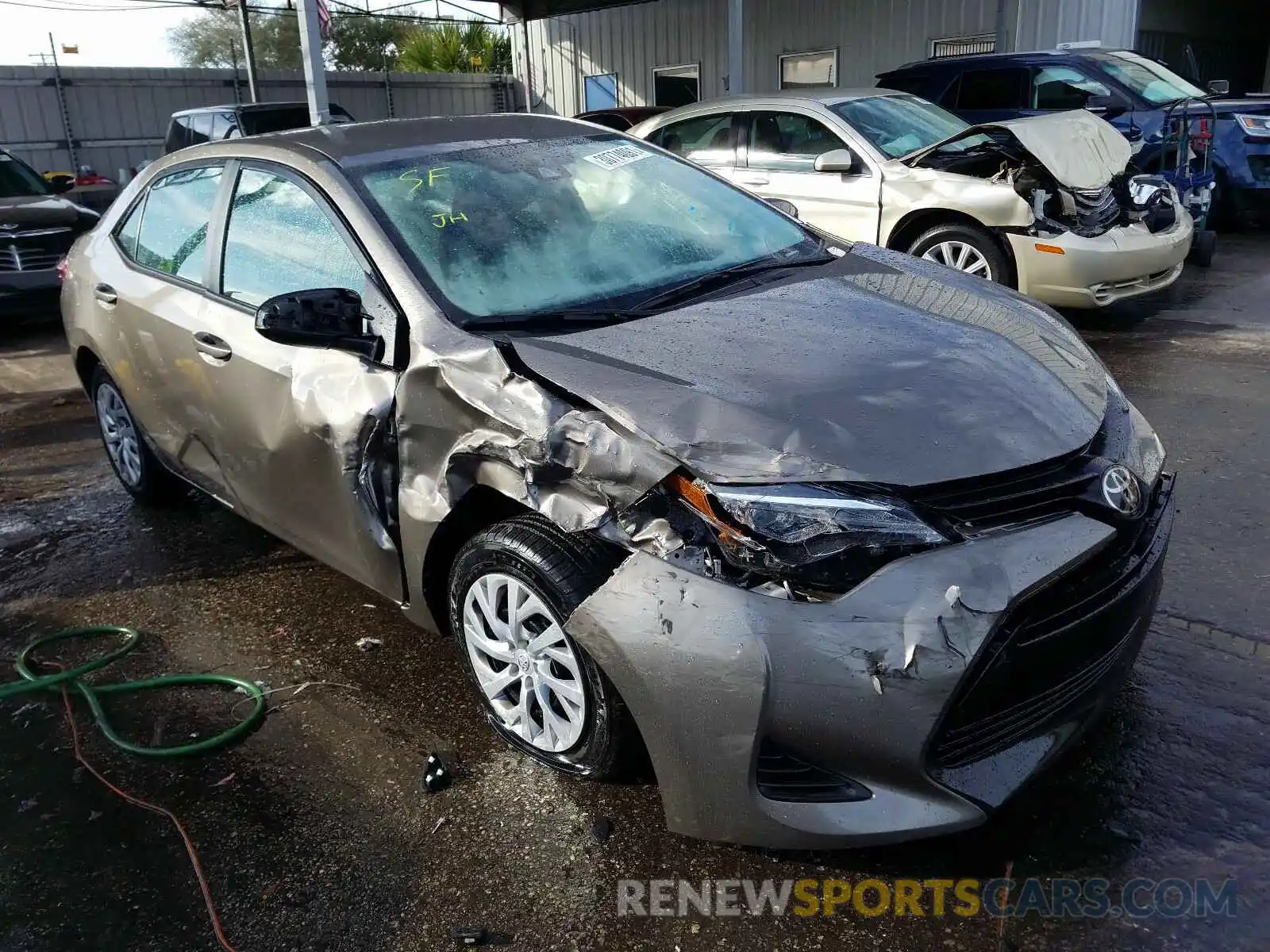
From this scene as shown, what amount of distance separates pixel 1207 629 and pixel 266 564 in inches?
134

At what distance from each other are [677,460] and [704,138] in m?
6.77

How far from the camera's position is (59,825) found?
2719mm

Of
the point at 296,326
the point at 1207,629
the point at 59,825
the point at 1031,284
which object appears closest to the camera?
the point at 59,825

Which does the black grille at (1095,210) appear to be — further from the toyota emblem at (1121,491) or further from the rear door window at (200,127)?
the rear door window at (200,127)

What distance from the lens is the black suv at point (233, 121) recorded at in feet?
38.4

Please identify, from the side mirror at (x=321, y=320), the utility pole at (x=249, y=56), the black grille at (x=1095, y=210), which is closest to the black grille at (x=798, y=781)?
the side mirror at (x=321, y=320)

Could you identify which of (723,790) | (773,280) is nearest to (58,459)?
(773,280)

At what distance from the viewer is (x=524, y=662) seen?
268cm

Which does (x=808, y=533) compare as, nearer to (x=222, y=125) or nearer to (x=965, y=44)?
(x=222, y=125)

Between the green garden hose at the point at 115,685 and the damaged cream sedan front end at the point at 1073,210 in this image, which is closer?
the green garden hose at the point at 115,685

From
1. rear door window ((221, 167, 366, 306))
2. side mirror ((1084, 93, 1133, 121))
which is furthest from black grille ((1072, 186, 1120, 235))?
rear door window ((221, 167, 366, 306))

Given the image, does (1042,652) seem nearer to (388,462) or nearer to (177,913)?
(388,462)

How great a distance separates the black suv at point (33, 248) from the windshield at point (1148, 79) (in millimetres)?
9563

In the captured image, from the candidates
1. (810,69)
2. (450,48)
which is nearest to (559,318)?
(810,69)
